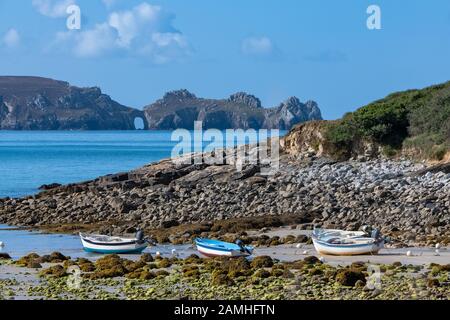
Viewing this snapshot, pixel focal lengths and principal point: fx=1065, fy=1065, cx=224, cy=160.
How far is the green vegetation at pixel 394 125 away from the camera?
57.5m

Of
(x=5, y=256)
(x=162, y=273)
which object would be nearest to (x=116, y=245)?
(x=5, y=256)

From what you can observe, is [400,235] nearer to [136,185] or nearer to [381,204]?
[381,204]

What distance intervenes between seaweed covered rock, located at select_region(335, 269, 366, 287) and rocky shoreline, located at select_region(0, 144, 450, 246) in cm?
884

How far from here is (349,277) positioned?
81.8 feet

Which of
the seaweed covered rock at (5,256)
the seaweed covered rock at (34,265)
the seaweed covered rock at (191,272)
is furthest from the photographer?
the seaweed covered rock at (5,256)

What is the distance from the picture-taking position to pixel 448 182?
4616 cm

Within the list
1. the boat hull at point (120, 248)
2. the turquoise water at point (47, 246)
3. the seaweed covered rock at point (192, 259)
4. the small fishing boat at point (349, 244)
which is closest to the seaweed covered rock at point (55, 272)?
the seaweed covered rock at point (192, 259)

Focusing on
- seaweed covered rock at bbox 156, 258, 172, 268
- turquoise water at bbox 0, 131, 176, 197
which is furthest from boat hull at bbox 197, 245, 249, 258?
turquoise water at bbox 0, 131, 176, 197

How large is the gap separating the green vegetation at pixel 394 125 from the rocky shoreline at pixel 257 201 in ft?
5.76

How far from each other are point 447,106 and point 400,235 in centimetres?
2380

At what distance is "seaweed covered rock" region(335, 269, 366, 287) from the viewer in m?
24.7

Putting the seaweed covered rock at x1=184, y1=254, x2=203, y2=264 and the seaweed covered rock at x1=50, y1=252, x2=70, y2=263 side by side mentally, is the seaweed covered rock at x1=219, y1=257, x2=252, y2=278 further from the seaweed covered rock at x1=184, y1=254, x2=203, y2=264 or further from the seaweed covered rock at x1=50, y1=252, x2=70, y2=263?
the seaweed covered rock at x1=50, y1=252, x2=70, y2=263

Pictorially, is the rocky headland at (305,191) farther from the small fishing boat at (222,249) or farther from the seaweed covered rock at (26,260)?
the seaweed covered rock at (26,260)

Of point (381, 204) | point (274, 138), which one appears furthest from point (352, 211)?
point (274, 138)
